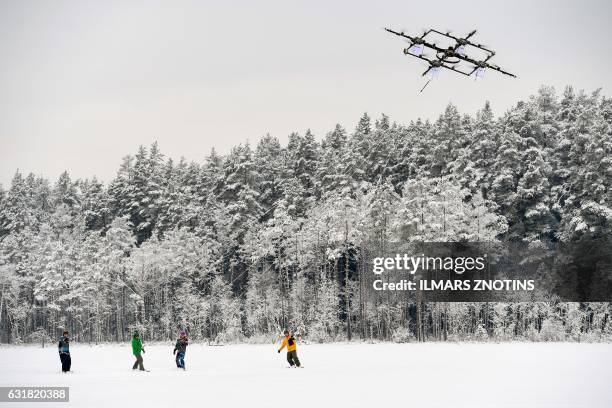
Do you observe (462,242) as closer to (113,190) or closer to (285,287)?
(285,287)

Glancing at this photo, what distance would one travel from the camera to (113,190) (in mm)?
94250

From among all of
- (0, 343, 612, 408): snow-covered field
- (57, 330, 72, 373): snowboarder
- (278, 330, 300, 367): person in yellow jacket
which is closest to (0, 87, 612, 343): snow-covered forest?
(0, 343, 612, 408): snow-covered field

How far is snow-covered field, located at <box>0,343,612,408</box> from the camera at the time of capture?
17094 millimetres

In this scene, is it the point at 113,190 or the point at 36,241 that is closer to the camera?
the point at 36,241

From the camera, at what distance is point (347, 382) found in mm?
21438

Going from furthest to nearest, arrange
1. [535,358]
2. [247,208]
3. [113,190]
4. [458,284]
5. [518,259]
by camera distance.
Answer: [113,190]
[247,208]
[518,259]
[458,284]
[535,358]

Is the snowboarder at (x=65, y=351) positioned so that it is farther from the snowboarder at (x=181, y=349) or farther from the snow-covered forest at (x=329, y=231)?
the snow-covered forest at (x=329, y=231)

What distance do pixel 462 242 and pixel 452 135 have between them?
21280 mm

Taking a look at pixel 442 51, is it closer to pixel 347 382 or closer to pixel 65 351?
pixel 347 382

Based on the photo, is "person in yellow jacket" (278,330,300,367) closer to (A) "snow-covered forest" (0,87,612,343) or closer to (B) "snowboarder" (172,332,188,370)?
(B) "snowboarder" (172,332,188,370)

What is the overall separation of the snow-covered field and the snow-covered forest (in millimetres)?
23137

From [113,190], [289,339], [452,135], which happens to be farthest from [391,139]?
[289,339]

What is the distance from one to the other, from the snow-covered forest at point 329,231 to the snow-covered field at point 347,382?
2314 centimetres

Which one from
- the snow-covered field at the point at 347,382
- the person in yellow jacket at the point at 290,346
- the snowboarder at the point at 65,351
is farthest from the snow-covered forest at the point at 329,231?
the snowboarder at the point at 65,351
